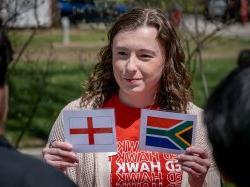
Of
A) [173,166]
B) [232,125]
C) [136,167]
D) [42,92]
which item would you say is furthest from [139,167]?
[42,92]

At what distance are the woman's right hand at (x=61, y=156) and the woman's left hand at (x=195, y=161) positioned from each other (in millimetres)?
445

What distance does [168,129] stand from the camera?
3.15 m

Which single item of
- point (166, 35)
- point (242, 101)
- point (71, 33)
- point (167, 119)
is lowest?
point (71, 33)

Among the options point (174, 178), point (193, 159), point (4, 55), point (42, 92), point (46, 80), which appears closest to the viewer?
point (4, 55)

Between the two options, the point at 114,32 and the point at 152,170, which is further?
the point at 114,32

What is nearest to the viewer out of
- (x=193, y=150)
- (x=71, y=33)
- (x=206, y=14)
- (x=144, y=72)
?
(x=193, y=150)

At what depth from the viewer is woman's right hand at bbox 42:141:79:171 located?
3.13 metres

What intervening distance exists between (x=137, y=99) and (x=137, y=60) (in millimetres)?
177

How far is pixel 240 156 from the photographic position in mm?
1832

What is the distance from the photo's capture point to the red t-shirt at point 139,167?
3182mm

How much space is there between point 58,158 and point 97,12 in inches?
168

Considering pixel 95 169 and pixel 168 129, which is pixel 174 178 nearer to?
pixel 168 129

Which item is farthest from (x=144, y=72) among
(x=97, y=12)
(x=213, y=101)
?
(x=97, y=12)

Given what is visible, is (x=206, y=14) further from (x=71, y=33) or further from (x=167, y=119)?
(x=71, y=33)
